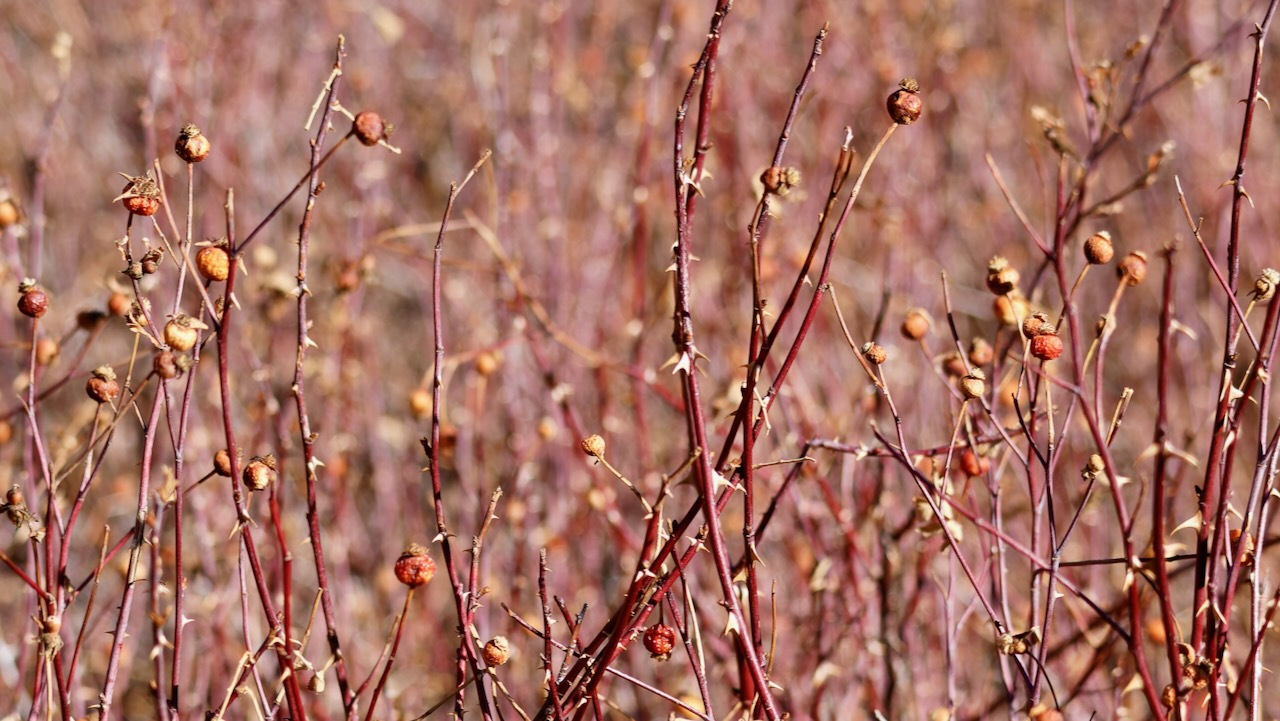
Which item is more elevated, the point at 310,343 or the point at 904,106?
the point at 904,106

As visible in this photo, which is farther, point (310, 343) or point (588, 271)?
point (588, 271)

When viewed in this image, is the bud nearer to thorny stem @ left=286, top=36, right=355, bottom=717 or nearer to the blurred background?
thorny stem @ left=286, top=36, right=355, bottom=717

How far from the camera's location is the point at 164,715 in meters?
1.25

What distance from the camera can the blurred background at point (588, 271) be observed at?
212 centimetres

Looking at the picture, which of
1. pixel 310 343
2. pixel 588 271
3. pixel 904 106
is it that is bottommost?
pixel 310 343

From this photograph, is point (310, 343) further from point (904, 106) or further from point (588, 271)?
point (588, 271)

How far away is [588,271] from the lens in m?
3.15

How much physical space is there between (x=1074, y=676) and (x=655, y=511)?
4.67 ft

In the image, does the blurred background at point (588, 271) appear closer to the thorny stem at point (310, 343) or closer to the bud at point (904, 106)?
the thorny stem at point (310, 343)

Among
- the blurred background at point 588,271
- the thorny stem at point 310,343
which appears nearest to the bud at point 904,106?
the thorny stem at point 310,343

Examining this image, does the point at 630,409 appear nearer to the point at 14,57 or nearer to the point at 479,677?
the point at 479,677

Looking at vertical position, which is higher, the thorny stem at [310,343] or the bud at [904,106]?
the bud at [904,106]

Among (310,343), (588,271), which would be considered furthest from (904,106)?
(588,271)

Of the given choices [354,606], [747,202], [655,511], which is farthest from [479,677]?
[747,202]
